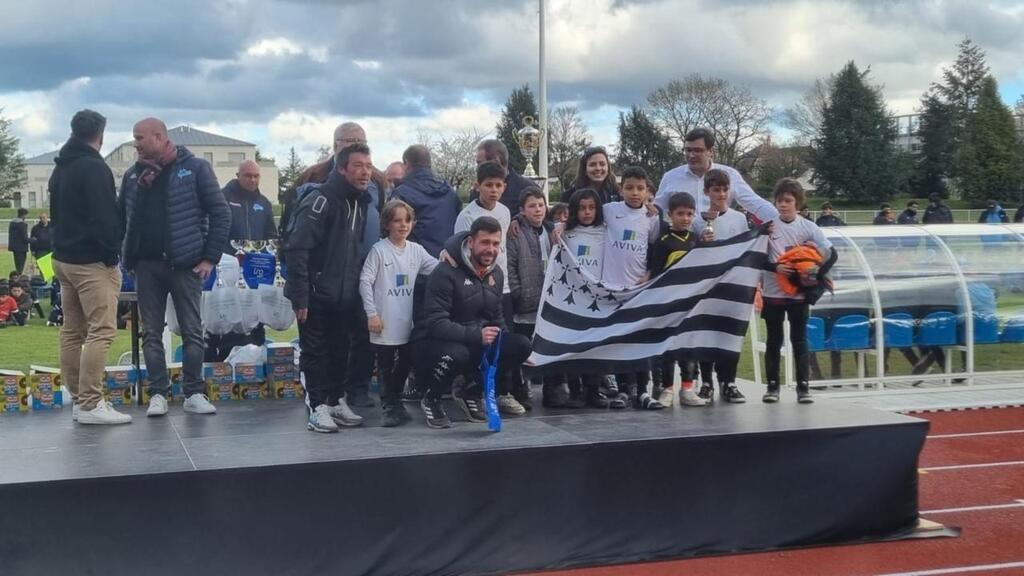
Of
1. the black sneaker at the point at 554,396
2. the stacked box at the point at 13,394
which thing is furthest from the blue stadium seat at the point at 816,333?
the stacked box at the point at 13,394

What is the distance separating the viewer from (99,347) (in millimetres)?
6016

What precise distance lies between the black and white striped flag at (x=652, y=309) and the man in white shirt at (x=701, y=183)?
1.33 ft

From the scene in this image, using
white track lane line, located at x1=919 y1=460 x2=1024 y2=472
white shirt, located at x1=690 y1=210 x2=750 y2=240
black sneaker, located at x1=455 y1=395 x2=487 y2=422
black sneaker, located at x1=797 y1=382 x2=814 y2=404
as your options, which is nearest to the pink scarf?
black sneaker, located at x1=455 y1=395 x2=487 y2=422

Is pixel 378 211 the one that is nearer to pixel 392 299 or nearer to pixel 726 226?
pixel 392 299

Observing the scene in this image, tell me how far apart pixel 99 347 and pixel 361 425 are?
5.27 feet

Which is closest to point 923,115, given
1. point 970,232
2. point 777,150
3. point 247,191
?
point 777,150

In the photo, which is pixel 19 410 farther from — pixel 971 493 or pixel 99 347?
pixel 971 493

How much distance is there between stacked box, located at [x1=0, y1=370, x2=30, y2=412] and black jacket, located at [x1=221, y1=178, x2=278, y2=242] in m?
2.59

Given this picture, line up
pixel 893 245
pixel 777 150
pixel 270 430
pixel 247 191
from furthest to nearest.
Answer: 1. pixel 777 150
2. pixel 893 245
3. pixel 247 191
4. pixel 270 430

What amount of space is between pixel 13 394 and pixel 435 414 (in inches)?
115

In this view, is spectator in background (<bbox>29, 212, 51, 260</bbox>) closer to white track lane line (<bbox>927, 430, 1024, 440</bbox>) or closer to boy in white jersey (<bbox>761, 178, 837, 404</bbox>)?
boy in white jersey (<bbox>761, 178, 837, 404</bbox>)

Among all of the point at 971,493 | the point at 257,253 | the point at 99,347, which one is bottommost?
the point at 971,493

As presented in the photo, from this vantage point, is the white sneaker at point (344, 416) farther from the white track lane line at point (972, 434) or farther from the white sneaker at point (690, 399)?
the white track lane line at point (972, 434)

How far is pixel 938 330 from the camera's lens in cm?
1091
